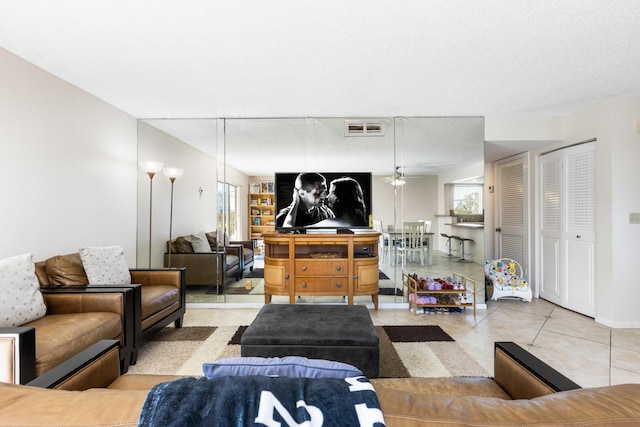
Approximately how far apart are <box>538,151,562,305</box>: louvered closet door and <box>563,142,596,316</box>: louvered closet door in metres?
0.13

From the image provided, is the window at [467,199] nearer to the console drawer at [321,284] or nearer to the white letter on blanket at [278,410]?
the console drawer at [321,284]

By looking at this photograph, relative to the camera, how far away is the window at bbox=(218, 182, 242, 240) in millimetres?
4121

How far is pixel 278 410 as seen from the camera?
57 cm

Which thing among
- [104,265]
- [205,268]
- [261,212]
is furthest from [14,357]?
[261,212]

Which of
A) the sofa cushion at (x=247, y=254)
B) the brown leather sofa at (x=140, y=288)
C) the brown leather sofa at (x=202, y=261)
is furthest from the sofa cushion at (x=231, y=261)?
the brown leather sofa at (x=140, y=288)

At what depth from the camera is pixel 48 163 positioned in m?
2.73

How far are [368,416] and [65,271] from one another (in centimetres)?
293

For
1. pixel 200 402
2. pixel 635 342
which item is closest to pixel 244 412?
pixel 200 402

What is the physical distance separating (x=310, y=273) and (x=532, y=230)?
3.20 meters

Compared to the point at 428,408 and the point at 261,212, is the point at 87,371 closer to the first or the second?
the point at 428,408

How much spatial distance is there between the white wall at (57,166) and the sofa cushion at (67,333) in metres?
0.80

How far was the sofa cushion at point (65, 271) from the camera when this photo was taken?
2514 millimetres

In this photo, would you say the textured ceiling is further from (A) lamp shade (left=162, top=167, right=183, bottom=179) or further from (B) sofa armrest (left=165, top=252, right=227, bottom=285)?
(B) sofa armrest (left=165, top=252, right=227, bottom=285)

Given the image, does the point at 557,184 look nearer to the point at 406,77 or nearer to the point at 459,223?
the point at 459,223
